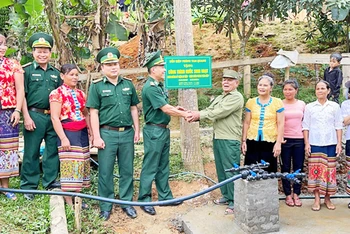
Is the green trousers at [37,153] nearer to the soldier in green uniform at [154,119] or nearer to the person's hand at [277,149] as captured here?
the soldier in green uniform at [154,119]

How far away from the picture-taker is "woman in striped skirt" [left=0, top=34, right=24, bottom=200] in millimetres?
4055

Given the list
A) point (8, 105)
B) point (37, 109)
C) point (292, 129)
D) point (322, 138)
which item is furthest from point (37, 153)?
point (322, 138)

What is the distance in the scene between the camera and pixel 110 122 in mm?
4180

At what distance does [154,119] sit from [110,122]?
50cm

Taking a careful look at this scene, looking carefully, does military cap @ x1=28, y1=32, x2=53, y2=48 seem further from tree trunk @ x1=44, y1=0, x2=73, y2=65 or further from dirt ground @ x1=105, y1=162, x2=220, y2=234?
dirt ground @ x1=105, y1=162, x2=220, y2=234

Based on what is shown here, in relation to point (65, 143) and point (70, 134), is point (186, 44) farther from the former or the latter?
point (65, 143)

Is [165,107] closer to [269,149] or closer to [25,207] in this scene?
[269,149]

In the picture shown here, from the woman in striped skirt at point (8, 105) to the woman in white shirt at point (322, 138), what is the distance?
10.2ft

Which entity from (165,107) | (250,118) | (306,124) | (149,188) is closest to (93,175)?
(149,188)

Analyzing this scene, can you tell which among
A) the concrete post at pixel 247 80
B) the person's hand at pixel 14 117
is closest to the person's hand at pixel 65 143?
the person's hand at pixel 14 117

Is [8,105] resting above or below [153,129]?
above

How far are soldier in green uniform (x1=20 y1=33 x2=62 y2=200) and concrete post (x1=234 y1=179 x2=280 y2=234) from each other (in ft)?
7.09

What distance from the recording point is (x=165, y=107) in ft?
14.0

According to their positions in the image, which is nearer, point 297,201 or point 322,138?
point 322,138
